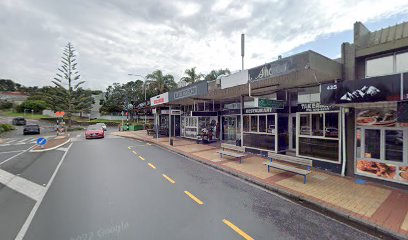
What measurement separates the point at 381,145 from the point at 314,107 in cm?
261

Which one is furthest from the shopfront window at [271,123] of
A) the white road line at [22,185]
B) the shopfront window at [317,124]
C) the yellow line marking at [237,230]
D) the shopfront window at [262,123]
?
the white road line at [22,185]

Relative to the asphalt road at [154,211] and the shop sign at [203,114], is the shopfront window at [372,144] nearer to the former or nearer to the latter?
the asphalt road at [154,211]

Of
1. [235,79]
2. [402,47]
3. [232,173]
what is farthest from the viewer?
[235,79]

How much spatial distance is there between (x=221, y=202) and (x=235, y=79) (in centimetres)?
555

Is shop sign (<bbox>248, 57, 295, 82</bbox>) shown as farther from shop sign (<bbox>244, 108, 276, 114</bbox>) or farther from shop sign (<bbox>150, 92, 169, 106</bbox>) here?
shop sign (<bbox>150, 92, 169, 106</bbox>)

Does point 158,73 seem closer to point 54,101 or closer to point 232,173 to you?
point 54,101

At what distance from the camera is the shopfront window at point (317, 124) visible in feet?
25.6

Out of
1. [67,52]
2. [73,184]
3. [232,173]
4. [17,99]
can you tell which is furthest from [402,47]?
[17,99]

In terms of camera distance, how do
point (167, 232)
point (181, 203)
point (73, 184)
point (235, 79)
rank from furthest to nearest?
1. point (235, 79)
2. point (73, 184)
3. point (181, 203)
4. point (167, 232)

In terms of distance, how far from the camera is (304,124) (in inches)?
334

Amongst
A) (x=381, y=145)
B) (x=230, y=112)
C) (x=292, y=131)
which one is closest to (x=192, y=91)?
(x=230, y=112)

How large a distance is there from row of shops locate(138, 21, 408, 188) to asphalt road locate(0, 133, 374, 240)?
12.0ft

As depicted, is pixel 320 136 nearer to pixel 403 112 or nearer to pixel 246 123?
pixel 403 112

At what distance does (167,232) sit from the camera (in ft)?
11.5
